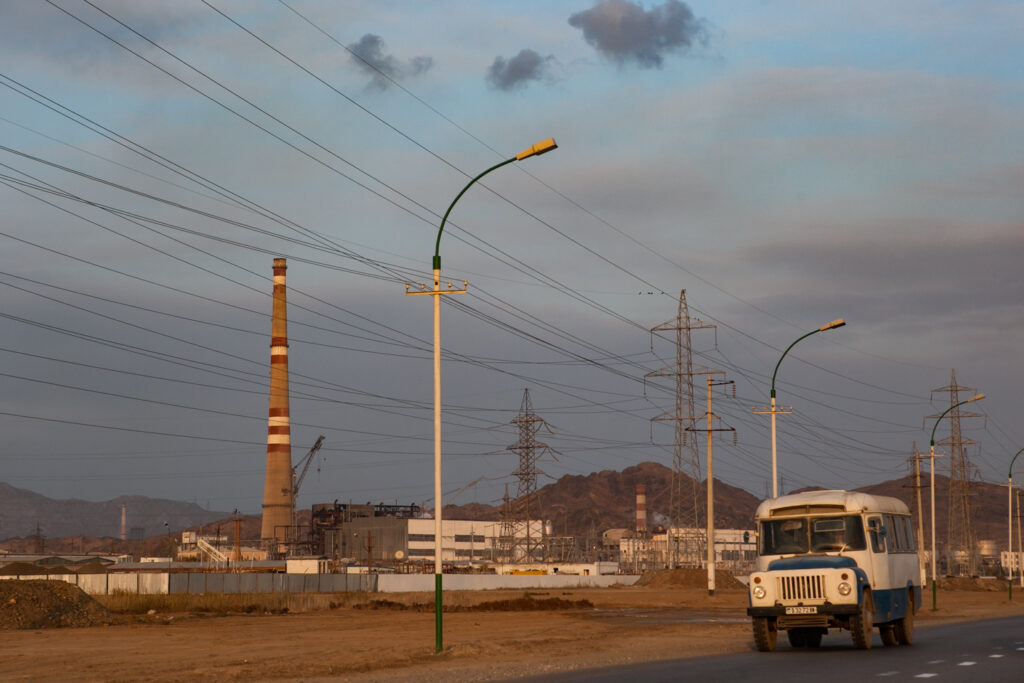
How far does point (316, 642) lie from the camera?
31812 millimetres

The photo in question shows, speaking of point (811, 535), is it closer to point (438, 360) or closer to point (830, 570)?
point (830, 570)

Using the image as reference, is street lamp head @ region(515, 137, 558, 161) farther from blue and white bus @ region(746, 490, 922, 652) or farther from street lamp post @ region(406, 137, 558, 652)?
blue and white bus @ region(746, 490, 922, 652)

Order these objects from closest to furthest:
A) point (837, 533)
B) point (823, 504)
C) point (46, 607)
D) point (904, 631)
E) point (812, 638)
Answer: point (837, 533)
point (823, 504)
point (812, 638)
point (904, 631)
point (46, 607)

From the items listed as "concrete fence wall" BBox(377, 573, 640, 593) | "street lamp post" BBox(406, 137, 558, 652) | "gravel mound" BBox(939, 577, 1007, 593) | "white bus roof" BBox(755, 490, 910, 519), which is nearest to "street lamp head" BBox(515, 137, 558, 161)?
"street lamp post" BBox(406, 137, 558, 652)

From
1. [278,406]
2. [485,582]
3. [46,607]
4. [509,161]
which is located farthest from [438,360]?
[278,406]

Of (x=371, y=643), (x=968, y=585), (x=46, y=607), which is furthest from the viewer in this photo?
(x=968, y=585)

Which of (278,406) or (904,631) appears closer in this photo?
(904,631)

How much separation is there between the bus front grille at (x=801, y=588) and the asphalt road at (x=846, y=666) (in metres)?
1.15

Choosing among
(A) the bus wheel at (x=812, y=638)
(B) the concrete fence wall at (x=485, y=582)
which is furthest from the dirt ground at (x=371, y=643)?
(B) the concrete fence wall at (x=485, y=582)

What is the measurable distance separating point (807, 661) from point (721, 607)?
123 ft

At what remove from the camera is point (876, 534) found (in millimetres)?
24750

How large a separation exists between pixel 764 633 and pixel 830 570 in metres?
2.01

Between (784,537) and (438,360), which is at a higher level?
(438,360)

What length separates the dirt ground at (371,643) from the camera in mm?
22609
